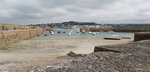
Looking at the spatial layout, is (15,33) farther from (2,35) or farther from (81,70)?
(81,70)

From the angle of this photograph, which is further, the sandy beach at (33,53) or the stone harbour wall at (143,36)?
the stone harbour wall at (143,36)

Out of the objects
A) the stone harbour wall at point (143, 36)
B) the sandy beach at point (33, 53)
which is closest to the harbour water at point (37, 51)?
the sandy beach at point (33, 53)

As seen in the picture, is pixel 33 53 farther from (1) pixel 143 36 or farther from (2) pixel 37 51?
(1) pixel 143 36

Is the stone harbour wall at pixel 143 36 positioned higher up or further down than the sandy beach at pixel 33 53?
higher up

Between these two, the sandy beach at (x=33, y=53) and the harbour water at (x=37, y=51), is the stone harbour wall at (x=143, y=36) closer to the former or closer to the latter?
the harbour water at (x=37, y=51)

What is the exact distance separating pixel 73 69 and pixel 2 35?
23.6 m

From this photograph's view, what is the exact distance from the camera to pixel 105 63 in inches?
250

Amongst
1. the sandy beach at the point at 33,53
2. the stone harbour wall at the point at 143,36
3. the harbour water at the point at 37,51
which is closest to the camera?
the sandy beach at the point at 33,53

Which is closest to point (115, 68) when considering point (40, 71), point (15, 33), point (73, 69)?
point (73, 69)

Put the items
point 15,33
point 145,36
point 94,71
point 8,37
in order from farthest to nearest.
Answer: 1. point 15,33
2. point 8,37
3. point 145,36
4. point 94,71

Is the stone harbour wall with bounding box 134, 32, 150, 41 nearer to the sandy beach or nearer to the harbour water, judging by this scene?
the harbour water

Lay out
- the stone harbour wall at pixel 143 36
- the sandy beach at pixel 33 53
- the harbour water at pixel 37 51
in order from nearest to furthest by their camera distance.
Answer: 1. the sandy beach at pixel 33 53
2. the harbour water at pixel 37 51
3. the stone harbour wall at pixel 143 36

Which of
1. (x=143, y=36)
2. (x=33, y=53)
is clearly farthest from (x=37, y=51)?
(x=143, y=36)

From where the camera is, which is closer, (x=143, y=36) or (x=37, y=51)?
(x=37, y=51)
